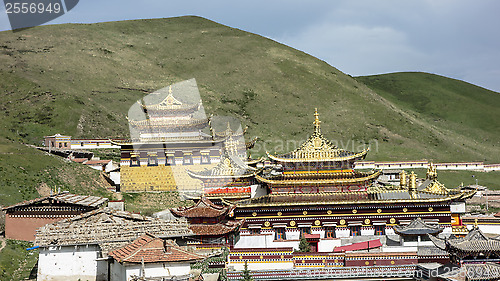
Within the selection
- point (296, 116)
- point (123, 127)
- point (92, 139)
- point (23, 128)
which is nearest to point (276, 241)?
point (92, 139)

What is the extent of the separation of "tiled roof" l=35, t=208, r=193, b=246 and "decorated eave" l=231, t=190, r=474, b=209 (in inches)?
A: 309

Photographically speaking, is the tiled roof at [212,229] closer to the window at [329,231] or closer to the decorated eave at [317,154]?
the window at [329,231]

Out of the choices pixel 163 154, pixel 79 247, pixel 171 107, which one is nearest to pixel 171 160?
pixel 163 154

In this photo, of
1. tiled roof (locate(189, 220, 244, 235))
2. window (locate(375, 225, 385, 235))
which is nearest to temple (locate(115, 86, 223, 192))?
tiled roof (locate(189, 220, 244, 235))

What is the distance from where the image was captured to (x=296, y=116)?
4754 inches

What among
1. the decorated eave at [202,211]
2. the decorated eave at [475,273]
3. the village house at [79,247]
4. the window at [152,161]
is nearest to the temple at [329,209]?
the decorated eave at [202,211]

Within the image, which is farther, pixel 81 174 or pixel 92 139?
pixel 92 139

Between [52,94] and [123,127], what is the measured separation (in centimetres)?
1437

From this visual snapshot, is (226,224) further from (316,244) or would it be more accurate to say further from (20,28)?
(20,28)

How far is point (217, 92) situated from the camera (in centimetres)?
12838

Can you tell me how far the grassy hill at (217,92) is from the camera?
96.4 metres

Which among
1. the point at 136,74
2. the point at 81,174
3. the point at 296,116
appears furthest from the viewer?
the point at 136,74

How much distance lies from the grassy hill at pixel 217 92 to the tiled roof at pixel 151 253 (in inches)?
1528

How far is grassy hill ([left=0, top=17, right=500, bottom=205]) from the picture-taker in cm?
9638
